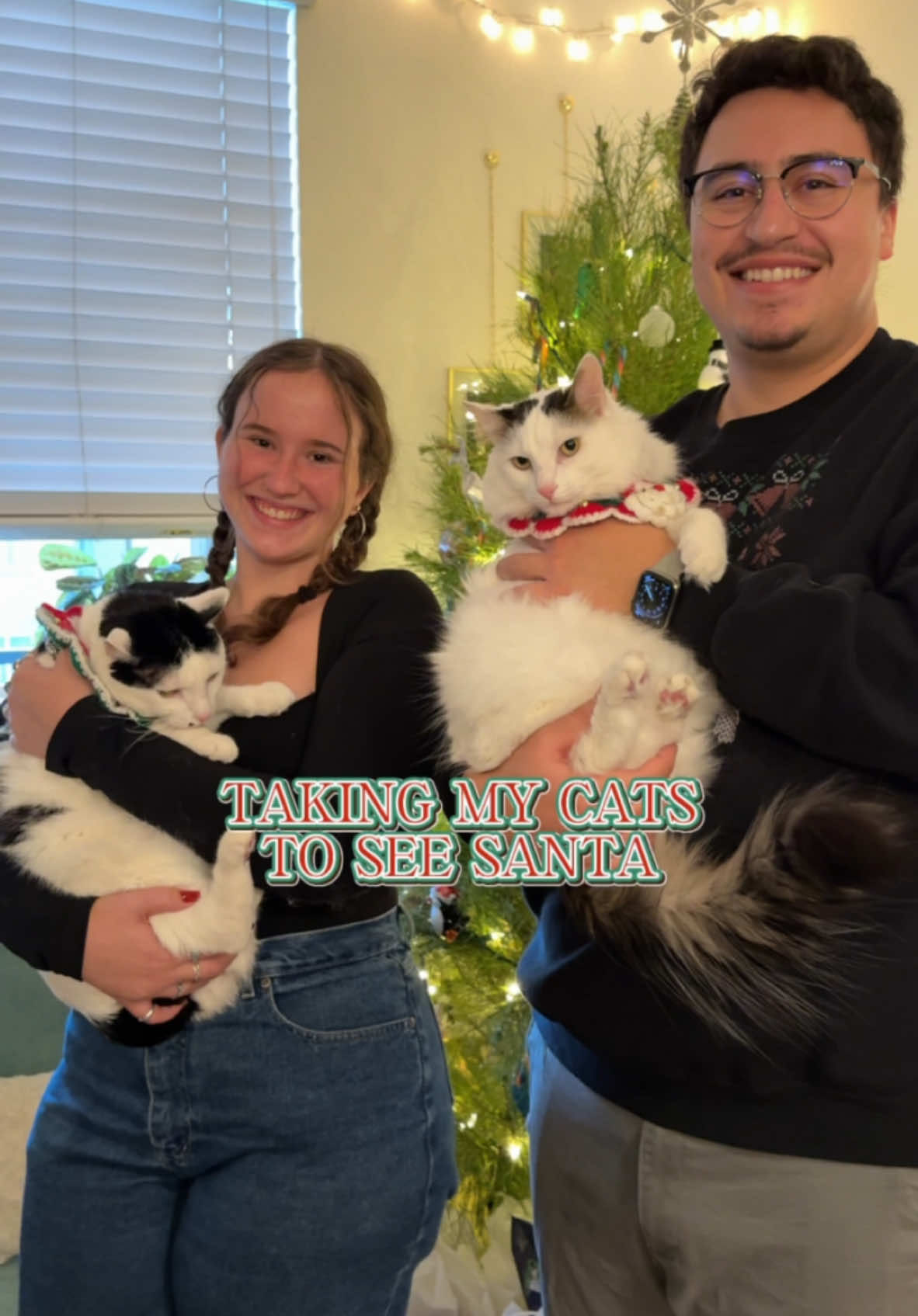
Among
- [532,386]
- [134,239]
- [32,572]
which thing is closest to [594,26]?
[532,386]

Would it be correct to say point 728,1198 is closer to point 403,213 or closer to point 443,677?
point 443,677

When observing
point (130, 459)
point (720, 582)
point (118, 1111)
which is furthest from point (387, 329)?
point (118, 1111)

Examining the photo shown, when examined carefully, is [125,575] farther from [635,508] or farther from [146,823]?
[635,508]

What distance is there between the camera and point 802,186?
1121mm

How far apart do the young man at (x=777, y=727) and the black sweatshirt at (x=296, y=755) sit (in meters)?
0.23

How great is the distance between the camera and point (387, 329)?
2.99 m

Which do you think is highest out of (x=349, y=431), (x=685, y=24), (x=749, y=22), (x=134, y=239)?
(x=749, y=22)

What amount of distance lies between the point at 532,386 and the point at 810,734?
1.66 meters

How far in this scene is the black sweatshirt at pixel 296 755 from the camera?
1140mm

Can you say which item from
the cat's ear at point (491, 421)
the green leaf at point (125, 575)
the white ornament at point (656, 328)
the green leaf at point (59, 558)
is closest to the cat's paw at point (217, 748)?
the cat's ear at point (491, 421)

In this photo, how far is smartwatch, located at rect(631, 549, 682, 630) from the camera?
105cm

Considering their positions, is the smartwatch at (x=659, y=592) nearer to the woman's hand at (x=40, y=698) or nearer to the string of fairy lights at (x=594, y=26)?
the woman's hand at (x=40, y=698)

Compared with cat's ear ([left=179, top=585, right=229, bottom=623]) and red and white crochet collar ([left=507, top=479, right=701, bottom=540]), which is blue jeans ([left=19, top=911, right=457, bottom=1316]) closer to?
cat's ear ([left=179, top=585, right=229, bottom=623])

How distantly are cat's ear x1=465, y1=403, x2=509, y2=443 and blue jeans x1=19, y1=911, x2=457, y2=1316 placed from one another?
0.83 m
